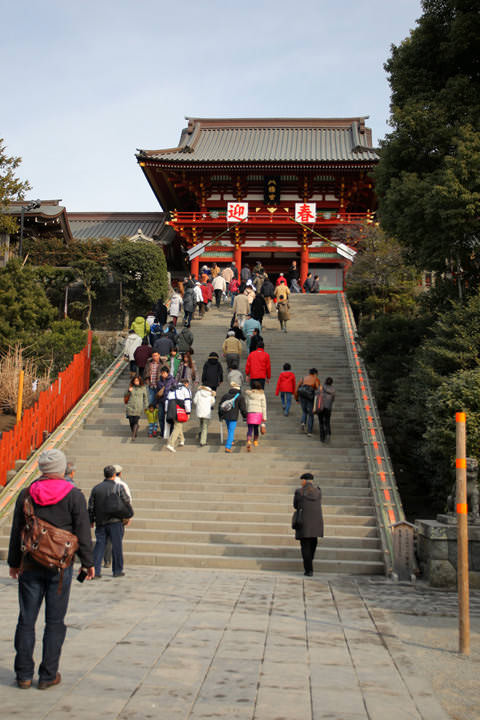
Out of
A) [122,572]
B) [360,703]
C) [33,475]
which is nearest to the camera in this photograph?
[360,703]

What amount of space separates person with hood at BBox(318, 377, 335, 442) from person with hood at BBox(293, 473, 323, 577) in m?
4.21

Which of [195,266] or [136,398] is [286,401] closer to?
Answer: [136,398]

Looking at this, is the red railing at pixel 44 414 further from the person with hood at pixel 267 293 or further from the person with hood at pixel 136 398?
the person with hood at pixel 267 293

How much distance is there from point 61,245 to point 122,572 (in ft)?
72.0

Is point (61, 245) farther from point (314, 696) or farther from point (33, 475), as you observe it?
point (314, 696)

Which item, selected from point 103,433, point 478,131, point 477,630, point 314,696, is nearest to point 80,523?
point 314,696

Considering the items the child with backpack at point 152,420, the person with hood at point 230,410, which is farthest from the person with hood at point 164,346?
the person with hood at point 230,410

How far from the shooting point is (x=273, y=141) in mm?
35531

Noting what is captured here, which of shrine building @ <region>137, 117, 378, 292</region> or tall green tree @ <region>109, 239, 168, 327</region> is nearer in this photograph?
tall green tree @ <region>109, 239, 168, 327</region>

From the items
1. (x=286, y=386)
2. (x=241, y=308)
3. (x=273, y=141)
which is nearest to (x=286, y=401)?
(x=286, y=386)

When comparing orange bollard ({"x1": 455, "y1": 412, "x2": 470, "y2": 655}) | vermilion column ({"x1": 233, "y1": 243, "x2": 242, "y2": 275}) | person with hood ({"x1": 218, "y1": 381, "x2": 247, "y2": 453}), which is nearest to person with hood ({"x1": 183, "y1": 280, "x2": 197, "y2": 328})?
person with hood ({"x1": 218, "y1": 381, "x2": 247, "y2": 453})

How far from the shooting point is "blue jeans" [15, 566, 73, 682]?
4117mm

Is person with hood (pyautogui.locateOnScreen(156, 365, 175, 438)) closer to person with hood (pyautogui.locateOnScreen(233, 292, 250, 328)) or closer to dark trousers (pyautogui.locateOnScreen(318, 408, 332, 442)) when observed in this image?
dark trousers (pyautogui.locateOnScreen(318, 408, 332, 442))

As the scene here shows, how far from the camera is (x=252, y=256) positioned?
32.5 metres
